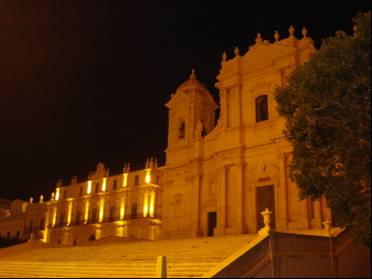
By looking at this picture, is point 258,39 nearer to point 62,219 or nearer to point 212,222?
point 212,222

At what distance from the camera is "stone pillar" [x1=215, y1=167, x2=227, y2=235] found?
25087 mm

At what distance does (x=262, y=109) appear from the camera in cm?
2608

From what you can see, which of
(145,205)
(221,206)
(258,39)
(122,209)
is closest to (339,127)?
(221,206)

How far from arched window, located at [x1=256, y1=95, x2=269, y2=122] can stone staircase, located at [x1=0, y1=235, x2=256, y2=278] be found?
8851 mm

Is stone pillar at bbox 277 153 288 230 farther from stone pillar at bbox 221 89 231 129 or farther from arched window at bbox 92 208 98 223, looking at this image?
arched window at bbox 92 208 98 223

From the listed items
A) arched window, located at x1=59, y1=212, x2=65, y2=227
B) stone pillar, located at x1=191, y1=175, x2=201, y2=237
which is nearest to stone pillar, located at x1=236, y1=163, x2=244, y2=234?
stone pillar, located at x1=191, y1=175, x2=201, y2=237

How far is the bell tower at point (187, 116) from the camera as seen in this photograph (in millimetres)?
30406

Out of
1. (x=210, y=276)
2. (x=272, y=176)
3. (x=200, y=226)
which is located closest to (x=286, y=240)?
(x=210, y=276)

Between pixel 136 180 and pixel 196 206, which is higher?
pixel 136 180

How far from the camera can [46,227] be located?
195ft

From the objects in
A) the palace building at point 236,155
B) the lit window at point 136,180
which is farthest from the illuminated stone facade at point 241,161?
the lit window at point 136,180

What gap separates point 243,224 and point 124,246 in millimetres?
6748

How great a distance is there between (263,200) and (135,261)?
10.7 meters

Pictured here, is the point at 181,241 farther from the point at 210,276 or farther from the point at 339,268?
the point at 210,276
